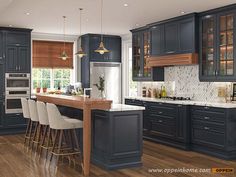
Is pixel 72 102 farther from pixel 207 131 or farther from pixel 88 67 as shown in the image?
pixel 88 67

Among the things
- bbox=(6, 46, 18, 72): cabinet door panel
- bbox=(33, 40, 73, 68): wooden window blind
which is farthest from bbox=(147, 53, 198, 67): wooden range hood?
bbox=(6, 46, 18, 72): cabinet door panel

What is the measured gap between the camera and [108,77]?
10664 mm

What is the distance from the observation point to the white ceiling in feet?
20.5

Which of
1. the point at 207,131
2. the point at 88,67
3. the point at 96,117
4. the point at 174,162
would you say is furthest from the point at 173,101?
the point at 88,67

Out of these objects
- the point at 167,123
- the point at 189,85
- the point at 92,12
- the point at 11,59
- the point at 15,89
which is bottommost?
the point at 167,123

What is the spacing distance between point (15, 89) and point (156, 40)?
3921 millimetres

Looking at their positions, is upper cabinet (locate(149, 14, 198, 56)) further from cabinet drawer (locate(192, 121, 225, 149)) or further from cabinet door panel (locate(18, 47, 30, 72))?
cabinet door panel (locate(18, 47, 30, 72))

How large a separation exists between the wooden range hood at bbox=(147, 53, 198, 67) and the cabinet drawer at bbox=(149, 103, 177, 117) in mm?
971

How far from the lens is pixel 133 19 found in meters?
8.02

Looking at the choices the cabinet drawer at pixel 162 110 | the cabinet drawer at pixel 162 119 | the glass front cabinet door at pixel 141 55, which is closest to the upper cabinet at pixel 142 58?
the glass front cabinet door at pixel 141 55

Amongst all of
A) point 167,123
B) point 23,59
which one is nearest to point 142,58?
point 167,123

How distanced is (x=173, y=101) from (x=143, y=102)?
1084 millimetres

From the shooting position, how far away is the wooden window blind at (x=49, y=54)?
10219mm

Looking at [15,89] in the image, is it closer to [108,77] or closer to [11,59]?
[11,59]
